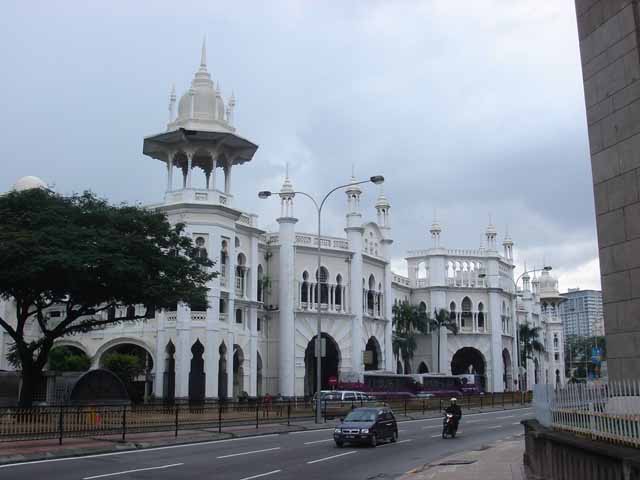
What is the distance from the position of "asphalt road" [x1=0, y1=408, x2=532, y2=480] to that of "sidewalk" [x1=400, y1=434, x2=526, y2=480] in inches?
27.4

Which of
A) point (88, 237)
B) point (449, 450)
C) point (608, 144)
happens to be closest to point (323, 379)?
point (88, 237)

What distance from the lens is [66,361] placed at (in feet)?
158

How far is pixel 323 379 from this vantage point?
6431 centimetres

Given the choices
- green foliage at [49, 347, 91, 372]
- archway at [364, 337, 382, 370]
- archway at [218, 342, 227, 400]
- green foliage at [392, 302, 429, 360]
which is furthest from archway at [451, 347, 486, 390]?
green foliage at [49, 347, 91, 372]

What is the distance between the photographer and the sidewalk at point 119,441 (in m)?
20.1

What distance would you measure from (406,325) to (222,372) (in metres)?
30.7

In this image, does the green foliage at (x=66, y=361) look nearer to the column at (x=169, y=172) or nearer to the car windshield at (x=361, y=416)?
the column at (x=169, y=172)

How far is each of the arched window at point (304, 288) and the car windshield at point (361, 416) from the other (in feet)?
114

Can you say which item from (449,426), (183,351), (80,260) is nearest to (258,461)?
(449,426)

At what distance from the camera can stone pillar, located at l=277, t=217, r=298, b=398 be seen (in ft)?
185

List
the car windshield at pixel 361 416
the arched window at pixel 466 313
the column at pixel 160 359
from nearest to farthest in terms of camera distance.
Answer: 1. the car windshield at pixel 361 416
2. the column at pixel 160 359
3. the arched window at pixel 466 313

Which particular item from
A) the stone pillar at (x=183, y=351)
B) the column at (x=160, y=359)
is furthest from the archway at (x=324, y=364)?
the column at (x=160, y=359)

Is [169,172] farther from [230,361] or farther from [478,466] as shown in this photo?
[478,466]

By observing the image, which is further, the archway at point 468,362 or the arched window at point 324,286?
the archway at point 468,362
